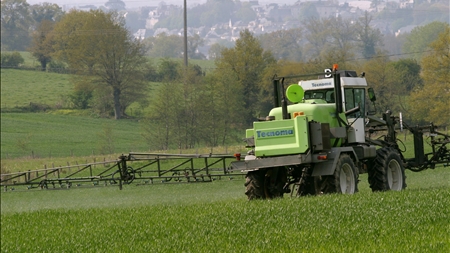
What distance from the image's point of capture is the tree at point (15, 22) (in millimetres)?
181875

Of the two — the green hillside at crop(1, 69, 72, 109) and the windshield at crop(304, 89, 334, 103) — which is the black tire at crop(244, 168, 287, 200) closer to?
the windshield at crop(304, 89, 334, 103)

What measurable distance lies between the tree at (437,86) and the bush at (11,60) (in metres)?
82.7

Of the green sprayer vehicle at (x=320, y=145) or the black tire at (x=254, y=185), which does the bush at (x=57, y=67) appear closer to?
the green sprayer vehicle at (x=320, y=145)

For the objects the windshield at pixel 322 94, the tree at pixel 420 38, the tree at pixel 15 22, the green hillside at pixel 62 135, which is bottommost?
the green hillside at pixel 62 135

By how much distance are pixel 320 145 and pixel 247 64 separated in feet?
220

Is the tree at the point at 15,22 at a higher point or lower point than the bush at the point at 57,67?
higher

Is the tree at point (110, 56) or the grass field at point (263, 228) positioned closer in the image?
the grass field at point (263, 228)

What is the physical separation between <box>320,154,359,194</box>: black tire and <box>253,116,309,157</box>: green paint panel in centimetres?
96

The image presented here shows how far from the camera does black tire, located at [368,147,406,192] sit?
2038 cm

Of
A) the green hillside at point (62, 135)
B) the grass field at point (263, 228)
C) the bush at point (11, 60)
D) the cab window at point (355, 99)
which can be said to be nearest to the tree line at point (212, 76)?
the bush at point (11, 60)

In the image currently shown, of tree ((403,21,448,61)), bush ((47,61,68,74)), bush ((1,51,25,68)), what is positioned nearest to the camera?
tree ((403,21,448,61))

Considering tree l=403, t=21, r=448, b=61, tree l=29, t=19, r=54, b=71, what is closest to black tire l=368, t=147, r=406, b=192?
tree l=403, t=21, r=448, b=61

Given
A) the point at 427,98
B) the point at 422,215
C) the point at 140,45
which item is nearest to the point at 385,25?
the point at 140,45

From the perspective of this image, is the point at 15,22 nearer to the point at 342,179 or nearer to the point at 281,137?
the point at 281,137
